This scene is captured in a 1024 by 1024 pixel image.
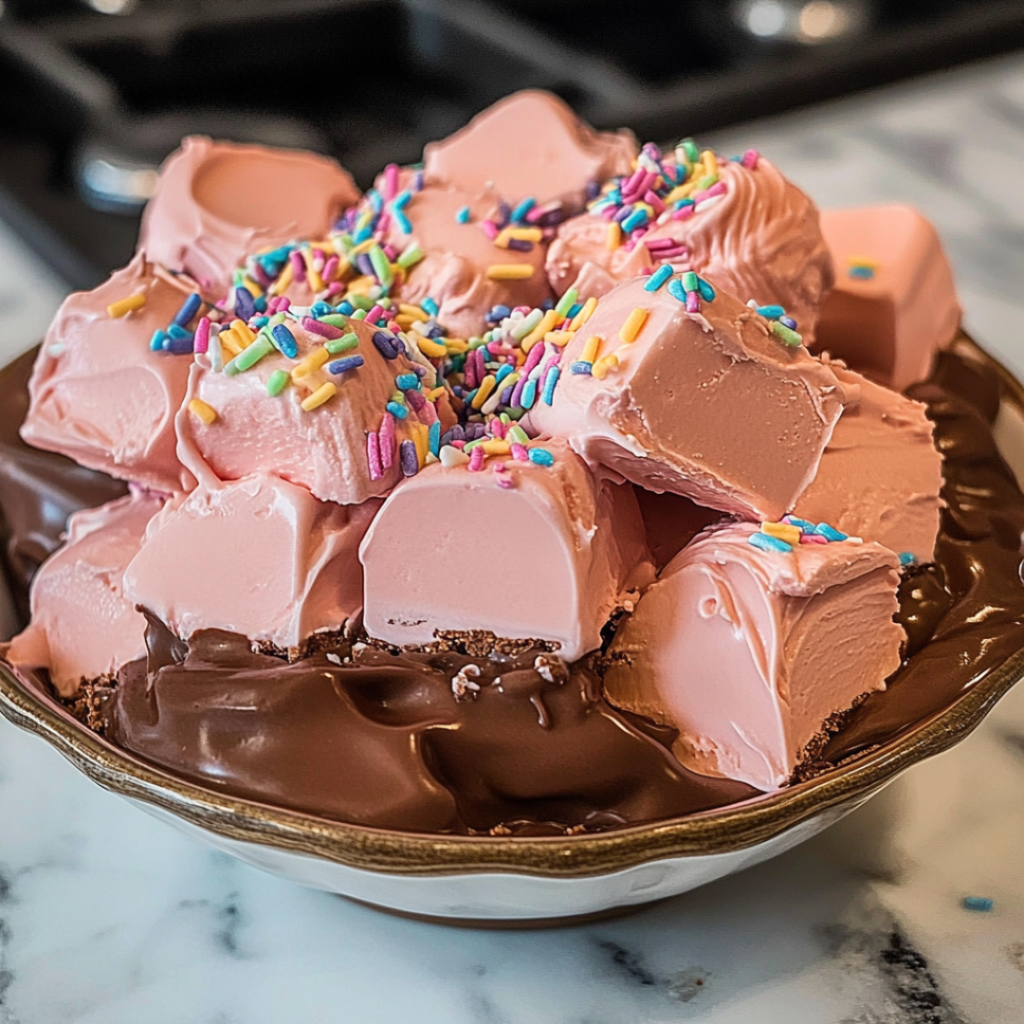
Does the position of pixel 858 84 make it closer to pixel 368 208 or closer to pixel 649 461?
pixel 368 208

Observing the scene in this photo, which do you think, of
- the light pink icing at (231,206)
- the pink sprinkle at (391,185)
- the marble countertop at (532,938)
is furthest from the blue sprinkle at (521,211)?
the marble countertop at (532,938)

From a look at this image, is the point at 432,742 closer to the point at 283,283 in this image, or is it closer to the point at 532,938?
the point at 532,938

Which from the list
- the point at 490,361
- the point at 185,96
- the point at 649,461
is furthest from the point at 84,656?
the point at 185,96

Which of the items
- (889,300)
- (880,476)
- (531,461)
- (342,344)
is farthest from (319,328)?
(889,300)

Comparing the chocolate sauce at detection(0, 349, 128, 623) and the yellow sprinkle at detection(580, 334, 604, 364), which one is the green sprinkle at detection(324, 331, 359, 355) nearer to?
the yellow sprinkle at detection(580, 334, 604, 364)

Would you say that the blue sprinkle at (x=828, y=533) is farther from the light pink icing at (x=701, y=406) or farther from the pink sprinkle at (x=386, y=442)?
the pink sprinkle at (x=386, y=442)

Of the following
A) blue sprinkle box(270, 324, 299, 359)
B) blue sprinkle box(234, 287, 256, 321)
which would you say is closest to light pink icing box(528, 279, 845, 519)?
blue sprinkle box(270, 324, 299, 359)

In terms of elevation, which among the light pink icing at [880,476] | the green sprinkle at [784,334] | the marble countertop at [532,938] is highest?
the green sprinkle at [784,334]
